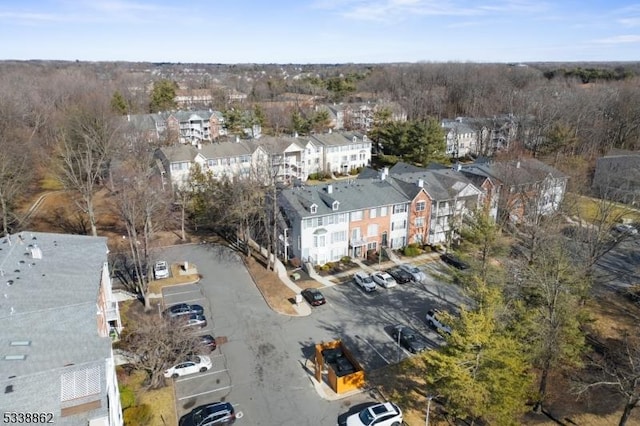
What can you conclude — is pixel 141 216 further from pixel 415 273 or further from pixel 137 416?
pixel 415 273

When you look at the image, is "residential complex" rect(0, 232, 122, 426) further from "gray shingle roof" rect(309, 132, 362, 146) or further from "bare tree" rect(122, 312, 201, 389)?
"gray shingle roof" rect(309, 132, 362, 146)

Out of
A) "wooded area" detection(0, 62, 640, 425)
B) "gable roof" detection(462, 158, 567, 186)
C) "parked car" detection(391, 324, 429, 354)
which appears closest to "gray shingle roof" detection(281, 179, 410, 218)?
"wooded area" detection(0, 62, 640, 425)

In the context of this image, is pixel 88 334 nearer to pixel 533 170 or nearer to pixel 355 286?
pixel 355 286

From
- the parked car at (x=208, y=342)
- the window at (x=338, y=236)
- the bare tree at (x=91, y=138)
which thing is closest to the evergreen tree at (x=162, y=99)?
the bare tree at (x=91, y=138)

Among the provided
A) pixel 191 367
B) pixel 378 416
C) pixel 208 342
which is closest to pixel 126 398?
pixel 191 367

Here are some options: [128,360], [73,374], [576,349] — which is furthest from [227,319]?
[576,349]

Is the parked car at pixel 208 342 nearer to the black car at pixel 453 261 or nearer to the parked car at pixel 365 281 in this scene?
the parked car at pixel 365 281
